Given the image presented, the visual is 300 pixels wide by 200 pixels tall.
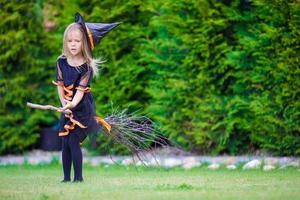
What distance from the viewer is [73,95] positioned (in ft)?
23.2

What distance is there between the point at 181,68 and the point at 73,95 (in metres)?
3.46

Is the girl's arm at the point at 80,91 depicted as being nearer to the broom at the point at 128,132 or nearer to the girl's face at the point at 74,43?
the girl's face at the point at 74,43

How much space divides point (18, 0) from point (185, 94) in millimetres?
3320

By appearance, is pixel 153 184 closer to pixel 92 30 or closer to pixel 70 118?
pixel 70 118

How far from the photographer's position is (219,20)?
990 centimetres

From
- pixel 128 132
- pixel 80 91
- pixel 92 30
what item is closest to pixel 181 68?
pixel 128 132

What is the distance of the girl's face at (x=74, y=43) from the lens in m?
7.12

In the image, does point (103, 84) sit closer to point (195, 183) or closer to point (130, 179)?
point (130, 179)

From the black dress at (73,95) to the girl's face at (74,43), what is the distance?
14cm

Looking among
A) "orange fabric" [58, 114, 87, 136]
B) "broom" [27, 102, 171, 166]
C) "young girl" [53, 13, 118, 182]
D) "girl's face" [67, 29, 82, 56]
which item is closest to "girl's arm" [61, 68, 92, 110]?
"young girl" [53, 13, 118, 182]

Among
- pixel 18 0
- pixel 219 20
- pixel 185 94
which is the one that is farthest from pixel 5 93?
pixel 219 20

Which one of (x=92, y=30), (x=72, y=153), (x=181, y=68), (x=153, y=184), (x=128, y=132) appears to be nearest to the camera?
(x=153, y=184)

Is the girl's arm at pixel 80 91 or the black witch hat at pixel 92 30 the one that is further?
the black witch hat at pixel 92 30

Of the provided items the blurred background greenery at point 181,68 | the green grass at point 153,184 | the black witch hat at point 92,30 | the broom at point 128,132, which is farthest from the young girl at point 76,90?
the blurred background greenery at point 181,68
